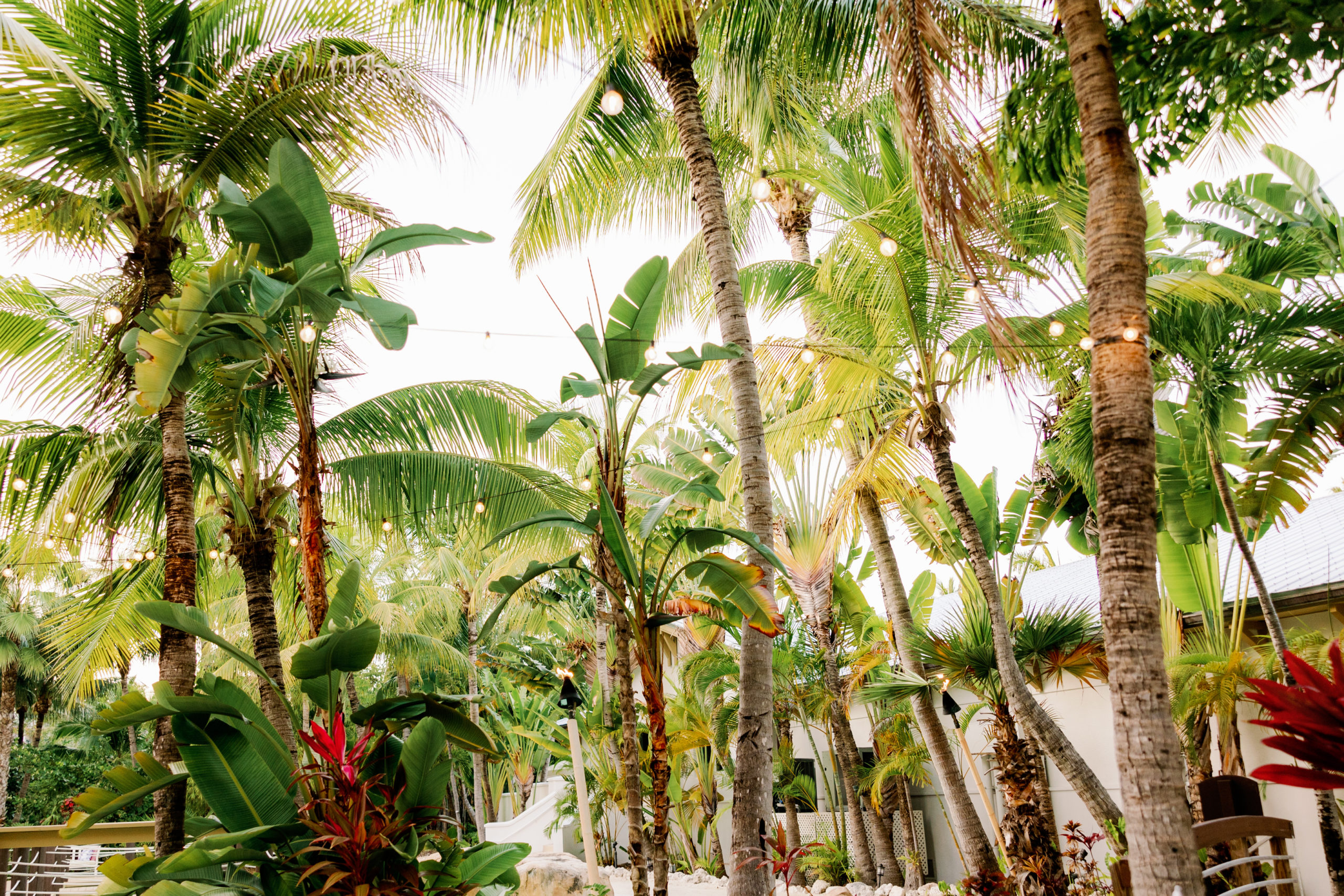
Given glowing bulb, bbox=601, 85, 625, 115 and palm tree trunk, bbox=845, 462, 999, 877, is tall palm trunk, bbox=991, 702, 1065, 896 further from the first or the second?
glowing bulb, bbox=601, 85, 625, 115

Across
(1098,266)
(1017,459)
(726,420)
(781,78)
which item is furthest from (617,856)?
(1098,266)

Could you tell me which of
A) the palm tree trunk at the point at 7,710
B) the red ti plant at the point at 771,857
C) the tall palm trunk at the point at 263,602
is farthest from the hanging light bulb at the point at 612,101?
the palm tree trunk at the point at 7,710

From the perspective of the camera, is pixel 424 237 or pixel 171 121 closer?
pixel 424 237

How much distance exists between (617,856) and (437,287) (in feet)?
46.4

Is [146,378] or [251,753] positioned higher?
[146,378]

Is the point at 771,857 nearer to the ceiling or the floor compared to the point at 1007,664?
nearer to the floor

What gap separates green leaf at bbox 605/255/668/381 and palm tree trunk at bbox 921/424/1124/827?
287 cm

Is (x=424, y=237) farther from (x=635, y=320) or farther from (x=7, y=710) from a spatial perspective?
(x=7, y=710)

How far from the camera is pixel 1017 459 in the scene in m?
14.0

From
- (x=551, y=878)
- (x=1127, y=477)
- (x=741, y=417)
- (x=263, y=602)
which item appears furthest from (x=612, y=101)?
(x=551, y=878)

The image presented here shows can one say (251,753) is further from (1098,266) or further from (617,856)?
(617,856)

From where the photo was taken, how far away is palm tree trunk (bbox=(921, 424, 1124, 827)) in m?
6.45

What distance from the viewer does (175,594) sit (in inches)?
231

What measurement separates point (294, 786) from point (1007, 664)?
5.40 metres
